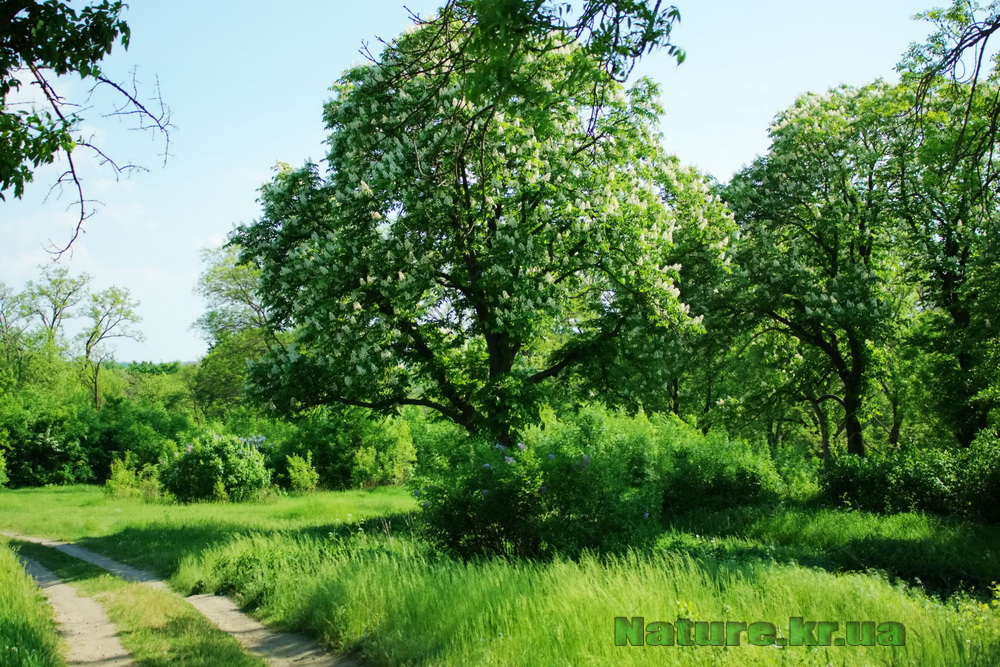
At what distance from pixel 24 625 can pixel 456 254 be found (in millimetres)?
9912

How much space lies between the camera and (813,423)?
40125mm

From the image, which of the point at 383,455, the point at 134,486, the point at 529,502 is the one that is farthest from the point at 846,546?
the point at 134,486

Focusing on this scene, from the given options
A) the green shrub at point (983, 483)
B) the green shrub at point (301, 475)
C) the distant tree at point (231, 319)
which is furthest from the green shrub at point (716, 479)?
the distant tree at point (231, 319)

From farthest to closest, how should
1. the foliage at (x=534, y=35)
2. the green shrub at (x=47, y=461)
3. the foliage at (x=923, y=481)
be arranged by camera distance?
the green shrub at (x=47, y=461), the foliage at (x=923, y=481), the foliage at (x=534, y=35)

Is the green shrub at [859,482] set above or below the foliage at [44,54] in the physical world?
below

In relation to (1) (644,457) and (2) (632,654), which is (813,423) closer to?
(1) (644,457)

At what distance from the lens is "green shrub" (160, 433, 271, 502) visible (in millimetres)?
24562

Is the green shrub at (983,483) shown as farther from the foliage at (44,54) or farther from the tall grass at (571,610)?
the foliage at (44,54)

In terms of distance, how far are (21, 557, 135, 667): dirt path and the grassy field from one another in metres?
1.48

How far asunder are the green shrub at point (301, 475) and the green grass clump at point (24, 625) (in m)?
18.8

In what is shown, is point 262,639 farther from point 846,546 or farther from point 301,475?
point 301,475

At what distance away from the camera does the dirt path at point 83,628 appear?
7.02 meters

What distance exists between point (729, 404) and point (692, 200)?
9981 millimetres

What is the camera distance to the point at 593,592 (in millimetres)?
6629
